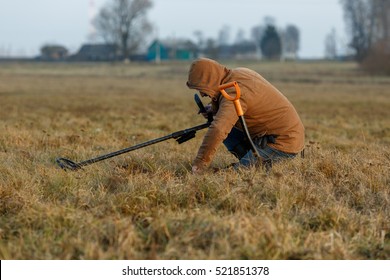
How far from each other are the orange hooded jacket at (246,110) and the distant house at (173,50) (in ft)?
298

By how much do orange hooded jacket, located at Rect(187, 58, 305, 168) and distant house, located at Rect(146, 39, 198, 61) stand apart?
3580 inches

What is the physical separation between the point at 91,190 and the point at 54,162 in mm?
1725

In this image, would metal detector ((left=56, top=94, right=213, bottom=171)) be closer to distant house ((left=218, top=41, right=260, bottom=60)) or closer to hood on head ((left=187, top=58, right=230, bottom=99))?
hood on head ((left=187, top=58, right=230, bottom=99))

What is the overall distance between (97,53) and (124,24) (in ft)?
41.2

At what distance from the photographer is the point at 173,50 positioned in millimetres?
98250

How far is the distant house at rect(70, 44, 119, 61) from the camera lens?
272 feet

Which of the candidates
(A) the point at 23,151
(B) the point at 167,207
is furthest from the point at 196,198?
(A) the point at 23,151

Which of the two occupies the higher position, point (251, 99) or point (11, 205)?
point (251, 99)

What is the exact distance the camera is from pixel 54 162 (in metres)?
6.62

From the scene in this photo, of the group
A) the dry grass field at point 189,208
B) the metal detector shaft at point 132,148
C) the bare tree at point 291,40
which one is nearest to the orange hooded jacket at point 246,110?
the dry grass field at point 189,208

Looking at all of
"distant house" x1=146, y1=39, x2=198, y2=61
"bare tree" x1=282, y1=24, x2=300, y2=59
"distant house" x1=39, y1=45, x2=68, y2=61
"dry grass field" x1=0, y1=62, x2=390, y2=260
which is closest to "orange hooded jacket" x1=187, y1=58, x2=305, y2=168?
"dry grass field" x1=0, y1=62, x2=390, y2=260

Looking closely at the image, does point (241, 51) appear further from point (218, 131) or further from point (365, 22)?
point (218, 131)

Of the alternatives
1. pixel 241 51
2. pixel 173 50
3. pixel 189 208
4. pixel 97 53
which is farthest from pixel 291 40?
pixel 189 208
